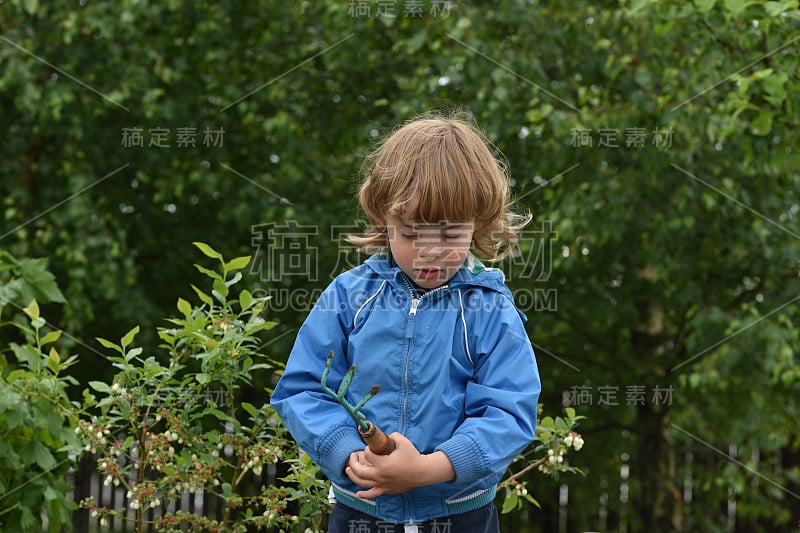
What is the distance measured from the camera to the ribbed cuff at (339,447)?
167 cm

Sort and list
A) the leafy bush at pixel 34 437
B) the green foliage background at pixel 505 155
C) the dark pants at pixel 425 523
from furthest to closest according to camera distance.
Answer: the green foliage background at pixel 505 155, the leafy bush at pixel 34 437, the dark pants at pixel 425 523

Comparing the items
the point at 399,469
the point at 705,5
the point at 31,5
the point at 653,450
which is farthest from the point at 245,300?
the point at 653,450

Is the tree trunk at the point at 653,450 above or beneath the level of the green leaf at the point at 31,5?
beneath

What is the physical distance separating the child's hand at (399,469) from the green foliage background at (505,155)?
3.03 meters

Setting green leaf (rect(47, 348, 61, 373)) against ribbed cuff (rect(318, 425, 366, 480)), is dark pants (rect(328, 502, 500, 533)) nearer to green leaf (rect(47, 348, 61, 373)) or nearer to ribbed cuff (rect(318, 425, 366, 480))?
ribbed cuff (rect(318, 425, 366, 480))

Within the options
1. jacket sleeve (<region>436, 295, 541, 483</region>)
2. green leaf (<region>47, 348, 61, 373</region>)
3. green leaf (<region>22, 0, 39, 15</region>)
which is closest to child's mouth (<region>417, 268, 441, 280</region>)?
jacket sleeve (<region>436, 295, 541, 483</region>)

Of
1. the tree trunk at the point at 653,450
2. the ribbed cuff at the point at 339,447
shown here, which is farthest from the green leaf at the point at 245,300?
the tree trunk at the point at 653,450

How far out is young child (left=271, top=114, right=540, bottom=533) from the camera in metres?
1.70

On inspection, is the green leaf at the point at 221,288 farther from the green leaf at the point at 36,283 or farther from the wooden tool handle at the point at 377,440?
the wooden tool handle at the point at 377,440

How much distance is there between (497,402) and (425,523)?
0.26 meters

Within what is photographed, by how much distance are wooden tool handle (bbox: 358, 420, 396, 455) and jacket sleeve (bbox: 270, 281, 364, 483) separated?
0.26 feet

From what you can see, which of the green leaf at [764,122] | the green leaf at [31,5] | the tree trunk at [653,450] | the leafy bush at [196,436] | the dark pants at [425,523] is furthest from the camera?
the tree trunk at [653,450]

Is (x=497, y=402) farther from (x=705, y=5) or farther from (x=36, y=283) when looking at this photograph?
(x=705, y=5)

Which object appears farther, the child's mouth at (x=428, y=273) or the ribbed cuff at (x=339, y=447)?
the child's mouth at (x=428, y=273)
